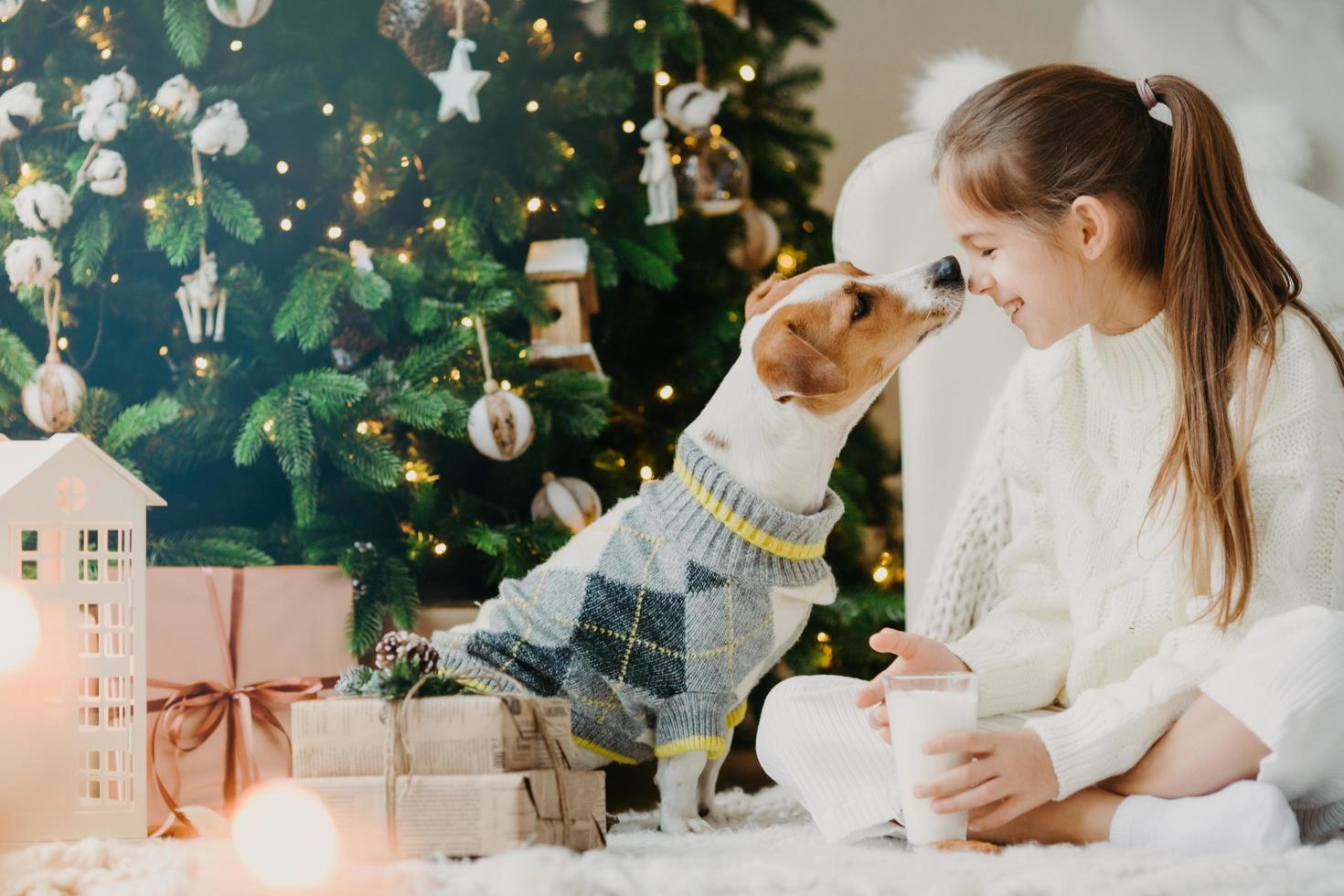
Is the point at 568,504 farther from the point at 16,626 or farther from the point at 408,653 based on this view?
the point at 16,626

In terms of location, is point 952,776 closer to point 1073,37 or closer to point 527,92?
point 527,92

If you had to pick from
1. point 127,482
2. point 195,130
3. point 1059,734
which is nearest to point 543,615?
point 127,482

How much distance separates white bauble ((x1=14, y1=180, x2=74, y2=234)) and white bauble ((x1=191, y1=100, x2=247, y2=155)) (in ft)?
0.62

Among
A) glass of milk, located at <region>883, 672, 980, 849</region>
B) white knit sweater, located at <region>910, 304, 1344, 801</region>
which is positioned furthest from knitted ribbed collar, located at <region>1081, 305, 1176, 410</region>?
glass of milk, located at <region>883, 672, 980, 849</region>

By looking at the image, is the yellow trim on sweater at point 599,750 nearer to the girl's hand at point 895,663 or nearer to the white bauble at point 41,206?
the girl's hand at point 895,663

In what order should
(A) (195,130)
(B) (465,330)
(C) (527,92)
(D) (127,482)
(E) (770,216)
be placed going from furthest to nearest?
(E) (770,216), (C) (527,92), (B) (465,330), (A) (195,130), (D) (127,482)

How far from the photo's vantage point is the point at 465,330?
1.83 metres

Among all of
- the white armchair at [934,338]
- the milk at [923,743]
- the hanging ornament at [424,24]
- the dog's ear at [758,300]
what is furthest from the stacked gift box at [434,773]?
the hanging ornament at [424,24]

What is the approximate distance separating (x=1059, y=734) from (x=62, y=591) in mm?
850

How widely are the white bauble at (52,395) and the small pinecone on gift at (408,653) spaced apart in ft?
2.85

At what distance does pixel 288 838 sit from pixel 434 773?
133 mm

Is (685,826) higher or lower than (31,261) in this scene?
lower

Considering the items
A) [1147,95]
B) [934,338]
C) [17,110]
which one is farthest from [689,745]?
[17,110]

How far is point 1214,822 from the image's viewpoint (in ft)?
3.28
